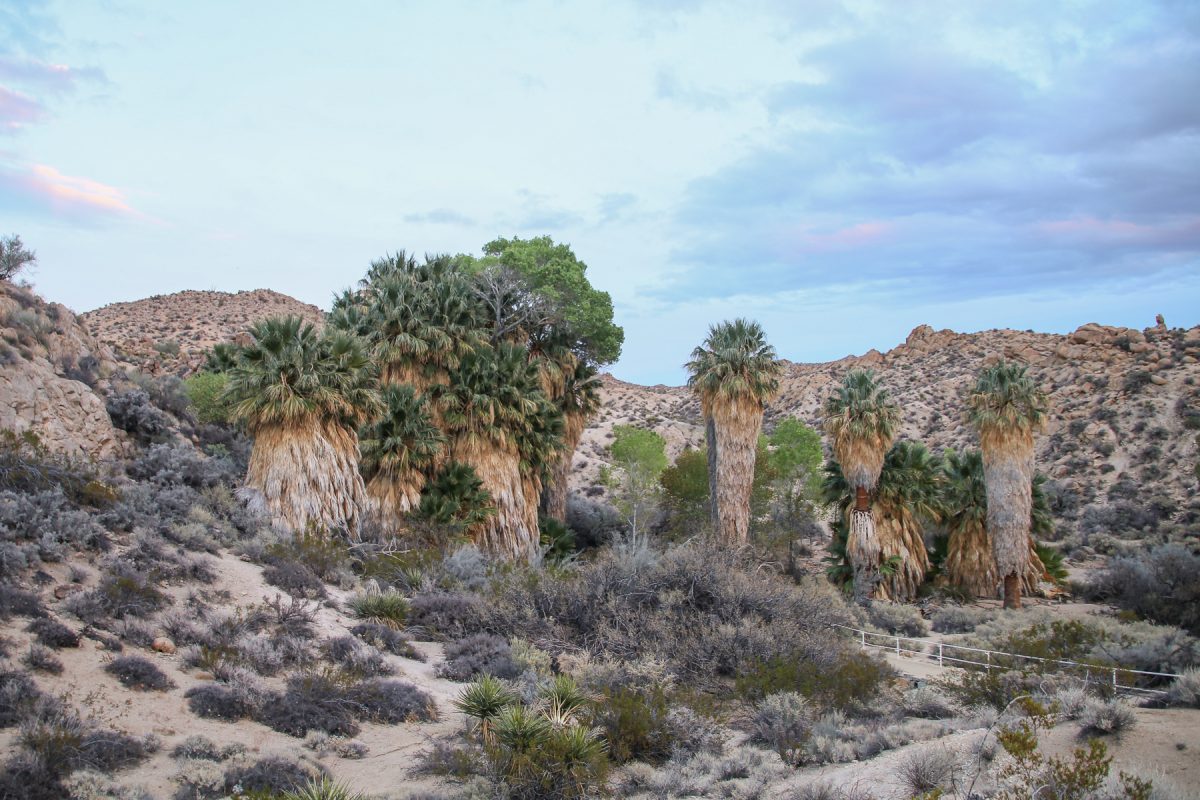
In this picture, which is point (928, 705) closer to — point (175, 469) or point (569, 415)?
point (175, 469)

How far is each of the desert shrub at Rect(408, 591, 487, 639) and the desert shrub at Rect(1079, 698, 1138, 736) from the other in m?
12.0

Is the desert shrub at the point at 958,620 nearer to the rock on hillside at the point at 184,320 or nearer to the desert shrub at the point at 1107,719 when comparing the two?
the desert shrub at the point at 1107,719

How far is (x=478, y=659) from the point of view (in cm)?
1666

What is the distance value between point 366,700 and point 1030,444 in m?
25.0

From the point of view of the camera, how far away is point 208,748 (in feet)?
37.7

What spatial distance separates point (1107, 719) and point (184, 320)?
6587 centimetres

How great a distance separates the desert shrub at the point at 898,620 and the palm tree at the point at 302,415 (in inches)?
647

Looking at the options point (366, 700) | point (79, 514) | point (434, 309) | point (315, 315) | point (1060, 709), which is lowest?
point (366, 700)

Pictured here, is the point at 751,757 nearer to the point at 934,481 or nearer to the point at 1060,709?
the point at 1060,709

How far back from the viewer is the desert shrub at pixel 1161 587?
23.9 metres

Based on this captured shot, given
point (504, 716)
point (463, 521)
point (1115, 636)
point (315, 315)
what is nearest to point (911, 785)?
point (504, 716)

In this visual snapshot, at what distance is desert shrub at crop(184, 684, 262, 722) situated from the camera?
A: 41.7 ft

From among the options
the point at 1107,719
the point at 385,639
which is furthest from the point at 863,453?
the point at 1107,719

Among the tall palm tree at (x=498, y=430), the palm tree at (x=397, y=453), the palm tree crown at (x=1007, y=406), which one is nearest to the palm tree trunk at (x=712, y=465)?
the tall palm tree at (x=498, y=430)
